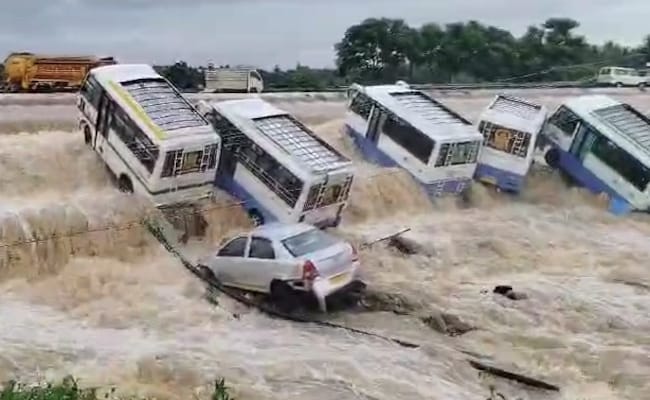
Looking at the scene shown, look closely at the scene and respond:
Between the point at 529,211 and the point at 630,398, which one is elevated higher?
the point at 630,398

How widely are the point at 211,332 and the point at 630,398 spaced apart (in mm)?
5746

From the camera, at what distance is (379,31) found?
5256 centimetres

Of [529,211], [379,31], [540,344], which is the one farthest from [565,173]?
[379,31]

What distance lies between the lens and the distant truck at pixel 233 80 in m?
38.5

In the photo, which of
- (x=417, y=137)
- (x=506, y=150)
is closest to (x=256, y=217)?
(x=417, y=137)

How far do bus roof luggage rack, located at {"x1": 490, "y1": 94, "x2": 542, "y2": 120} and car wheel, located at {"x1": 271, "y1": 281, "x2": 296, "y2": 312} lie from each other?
11.2 meters

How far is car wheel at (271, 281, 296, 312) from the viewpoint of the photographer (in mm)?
16547

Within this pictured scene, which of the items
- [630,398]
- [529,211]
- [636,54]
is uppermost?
[630,398]

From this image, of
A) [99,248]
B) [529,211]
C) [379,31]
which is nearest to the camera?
[99,248]

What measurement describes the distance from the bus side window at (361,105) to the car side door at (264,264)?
8.28m

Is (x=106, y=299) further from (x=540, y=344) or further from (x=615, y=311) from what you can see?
(x=615, y=311)

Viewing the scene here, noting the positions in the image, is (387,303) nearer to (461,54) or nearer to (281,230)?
(281,230)

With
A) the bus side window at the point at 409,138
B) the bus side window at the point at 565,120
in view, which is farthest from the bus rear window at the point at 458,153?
the bus side window at the point at 565,120

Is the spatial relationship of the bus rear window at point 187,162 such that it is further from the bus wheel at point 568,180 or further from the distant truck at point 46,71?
the distant truck at point 46,71
